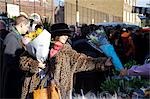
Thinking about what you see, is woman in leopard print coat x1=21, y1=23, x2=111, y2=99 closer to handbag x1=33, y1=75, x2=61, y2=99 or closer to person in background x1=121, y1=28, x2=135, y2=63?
handbag x1=33, y1=75, x2=61, y2=99

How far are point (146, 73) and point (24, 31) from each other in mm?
2174

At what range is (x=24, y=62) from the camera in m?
4.80

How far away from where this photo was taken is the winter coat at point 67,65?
15.7 ft

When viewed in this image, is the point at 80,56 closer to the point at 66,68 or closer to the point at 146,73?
the point at 66,68

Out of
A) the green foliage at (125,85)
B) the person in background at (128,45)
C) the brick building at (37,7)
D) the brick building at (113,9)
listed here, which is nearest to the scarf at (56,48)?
the green foliage at (125,85)

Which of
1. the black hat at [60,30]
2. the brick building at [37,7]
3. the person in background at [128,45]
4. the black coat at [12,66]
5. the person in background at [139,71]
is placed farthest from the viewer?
the brick building at [37,7]

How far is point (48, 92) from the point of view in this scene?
4625 mm

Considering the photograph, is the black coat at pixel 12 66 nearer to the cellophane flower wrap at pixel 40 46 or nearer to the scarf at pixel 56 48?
the cellophane flower wrap at pixel 40 46

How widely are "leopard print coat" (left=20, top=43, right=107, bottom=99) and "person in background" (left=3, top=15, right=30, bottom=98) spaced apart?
2.58 feet

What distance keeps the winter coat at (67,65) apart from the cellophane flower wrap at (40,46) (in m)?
0.12

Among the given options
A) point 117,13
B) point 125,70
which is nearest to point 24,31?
point 125,70

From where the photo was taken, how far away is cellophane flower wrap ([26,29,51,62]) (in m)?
4.79

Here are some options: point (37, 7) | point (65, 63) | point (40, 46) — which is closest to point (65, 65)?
point (65, 63)

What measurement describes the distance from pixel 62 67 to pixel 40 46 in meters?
0.34
